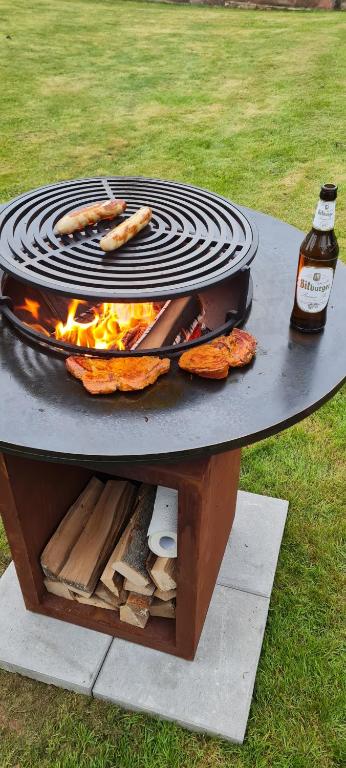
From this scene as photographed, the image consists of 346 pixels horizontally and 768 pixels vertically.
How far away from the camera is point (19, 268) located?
5.43 ft

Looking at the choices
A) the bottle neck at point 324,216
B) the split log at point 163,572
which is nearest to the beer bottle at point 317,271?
the bottle neck at point 324,216

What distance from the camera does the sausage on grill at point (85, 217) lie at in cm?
187

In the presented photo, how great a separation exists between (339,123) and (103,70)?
4.84m

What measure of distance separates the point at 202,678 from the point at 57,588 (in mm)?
654

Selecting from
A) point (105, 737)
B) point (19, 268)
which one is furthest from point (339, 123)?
point (105, 737)

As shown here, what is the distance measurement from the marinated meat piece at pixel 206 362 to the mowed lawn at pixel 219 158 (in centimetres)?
133

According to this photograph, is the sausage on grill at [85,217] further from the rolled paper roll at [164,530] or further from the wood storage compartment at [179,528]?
the rolled paper roll at [164,530]

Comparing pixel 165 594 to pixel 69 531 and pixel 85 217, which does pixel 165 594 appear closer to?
pixel 69 531

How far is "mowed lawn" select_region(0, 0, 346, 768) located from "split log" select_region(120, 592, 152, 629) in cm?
32

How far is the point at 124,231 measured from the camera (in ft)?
6.00

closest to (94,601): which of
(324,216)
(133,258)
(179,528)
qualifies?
(179,528)

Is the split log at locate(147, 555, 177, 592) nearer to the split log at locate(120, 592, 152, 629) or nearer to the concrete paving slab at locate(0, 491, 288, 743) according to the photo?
the split log at locate(120, 592, 152, 629)

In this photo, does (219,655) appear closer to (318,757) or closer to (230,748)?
(230,748)

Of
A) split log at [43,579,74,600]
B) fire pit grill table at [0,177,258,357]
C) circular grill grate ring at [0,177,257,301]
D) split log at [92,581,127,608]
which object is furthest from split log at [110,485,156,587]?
circular grill grate ring at [0,177,257,301]
